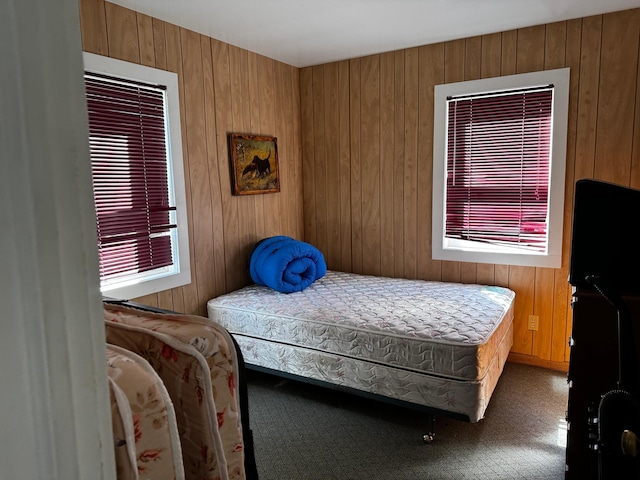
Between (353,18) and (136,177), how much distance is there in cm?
174

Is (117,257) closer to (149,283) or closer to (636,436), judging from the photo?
(149,283)

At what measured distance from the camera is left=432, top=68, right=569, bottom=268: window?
10.5ft

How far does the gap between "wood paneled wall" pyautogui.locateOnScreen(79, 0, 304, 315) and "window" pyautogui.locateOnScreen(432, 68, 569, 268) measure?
1.37 meters

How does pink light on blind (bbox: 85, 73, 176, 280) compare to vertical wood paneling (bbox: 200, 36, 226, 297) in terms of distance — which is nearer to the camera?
pink light on blind (bbox: 85, 73, 176, 280)

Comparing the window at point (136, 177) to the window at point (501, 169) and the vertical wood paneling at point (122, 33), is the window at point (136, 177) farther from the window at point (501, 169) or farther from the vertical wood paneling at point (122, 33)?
the window at point (501, 169)

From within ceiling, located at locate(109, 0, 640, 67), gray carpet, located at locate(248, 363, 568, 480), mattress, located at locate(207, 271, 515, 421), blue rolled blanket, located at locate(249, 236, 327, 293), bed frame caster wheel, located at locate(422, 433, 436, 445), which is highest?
ceiling, located at locate(109, 0, 640, 67)

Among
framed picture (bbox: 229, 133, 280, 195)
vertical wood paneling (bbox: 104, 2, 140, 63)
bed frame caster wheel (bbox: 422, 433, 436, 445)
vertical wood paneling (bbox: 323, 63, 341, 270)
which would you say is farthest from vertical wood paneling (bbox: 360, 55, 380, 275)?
vertical wood paneling (bbox: 104, 2, 140, 63)

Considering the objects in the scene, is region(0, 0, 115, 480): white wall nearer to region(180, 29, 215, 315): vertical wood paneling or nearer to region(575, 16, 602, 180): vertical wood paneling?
region(180, 29, 215, 315): vertical wood paneling

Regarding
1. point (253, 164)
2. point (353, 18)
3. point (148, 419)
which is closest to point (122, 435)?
point (148, 419)

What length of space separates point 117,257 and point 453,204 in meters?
2.50

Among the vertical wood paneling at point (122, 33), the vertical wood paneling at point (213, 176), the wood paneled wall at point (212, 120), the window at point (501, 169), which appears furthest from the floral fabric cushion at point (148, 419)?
the window at point (501, 169)

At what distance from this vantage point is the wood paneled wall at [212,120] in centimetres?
278

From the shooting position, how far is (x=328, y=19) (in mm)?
2967

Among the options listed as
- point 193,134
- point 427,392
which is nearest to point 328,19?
point 193,134
